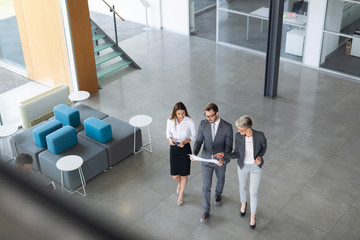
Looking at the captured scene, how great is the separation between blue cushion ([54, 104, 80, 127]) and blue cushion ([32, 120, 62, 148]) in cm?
29

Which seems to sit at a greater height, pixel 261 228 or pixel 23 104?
pixel 23 104

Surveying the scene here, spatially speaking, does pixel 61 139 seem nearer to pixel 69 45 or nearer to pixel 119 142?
pixel 119 142

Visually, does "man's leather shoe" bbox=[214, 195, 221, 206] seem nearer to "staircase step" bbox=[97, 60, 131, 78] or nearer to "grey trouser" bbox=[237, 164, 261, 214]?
"grey trouser" bbox=[237, 164, 261, 214]

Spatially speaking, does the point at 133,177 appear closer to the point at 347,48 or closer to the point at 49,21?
the point at 49,21

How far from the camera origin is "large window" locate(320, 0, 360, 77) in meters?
10.1

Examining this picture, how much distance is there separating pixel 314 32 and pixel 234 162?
16.6 feet

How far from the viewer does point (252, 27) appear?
481 inches

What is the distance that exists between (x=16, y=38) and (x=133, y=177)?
3795 millimetres

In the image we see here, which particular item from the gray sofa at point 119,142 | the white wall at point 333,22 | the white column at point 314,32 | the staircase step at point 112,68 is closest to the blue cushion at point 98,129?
the gray sofa at point 119,142

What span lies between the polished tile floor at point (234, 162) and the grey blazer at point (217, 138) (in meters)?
1.20

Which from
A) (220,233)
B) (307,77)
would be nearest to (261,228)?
(220,233)

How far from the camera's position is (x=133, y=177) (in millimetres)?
7035

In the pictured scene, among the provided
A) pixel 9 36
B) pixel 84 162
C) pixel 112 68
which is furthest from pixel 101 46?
pixel 84 162

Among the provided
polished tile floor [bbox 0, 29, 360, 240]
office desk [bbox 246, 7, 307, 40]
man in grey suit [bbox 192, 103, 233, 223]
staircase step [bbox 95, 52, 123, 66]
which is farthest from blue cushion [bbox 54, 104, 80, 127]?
office desk [bbox 246, 7, 307, 40]
